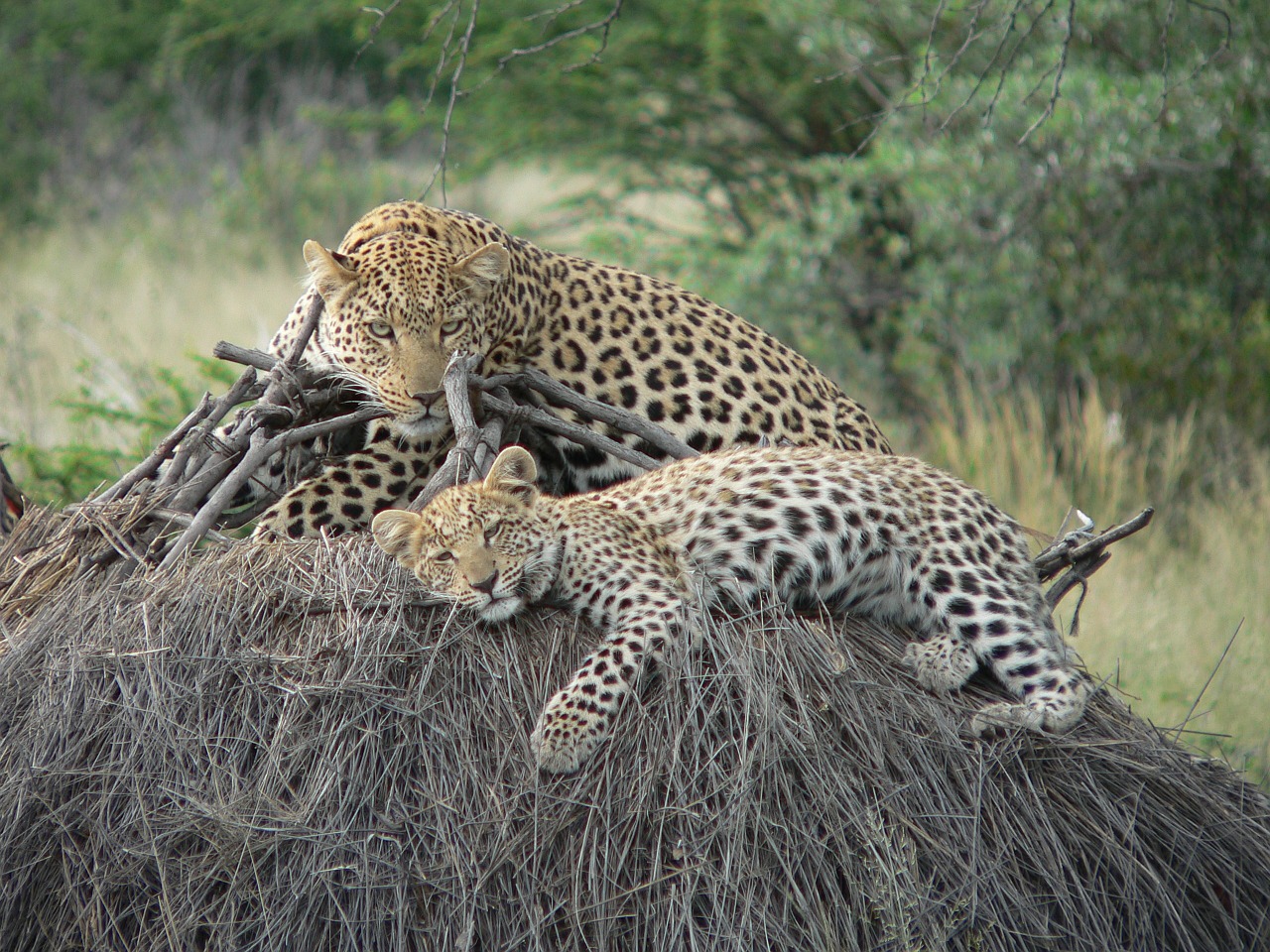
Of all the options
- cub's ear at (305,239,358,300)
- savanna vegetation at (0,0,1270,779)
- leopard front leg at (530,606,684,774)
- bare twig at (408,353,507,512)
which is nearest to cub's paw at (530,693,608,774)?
leopard front leg at (530,606,684,774)

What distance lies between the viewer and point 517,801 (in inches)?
147

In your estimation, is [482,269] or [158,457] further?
[482,269]

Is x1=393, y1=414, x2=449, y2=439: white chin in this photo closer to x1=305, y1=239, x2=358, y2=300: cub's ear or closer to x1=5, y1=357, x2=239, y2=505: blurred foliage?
x1=305, y1=239, x2=358, y2=300: cub's ear

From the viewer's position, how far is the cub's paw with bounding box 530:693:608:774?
377cm

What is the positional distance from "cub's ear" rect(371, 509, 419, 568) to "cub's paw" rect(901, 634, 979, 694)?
150cm

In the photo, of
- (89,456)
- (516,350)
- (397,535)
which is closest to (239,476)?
(397,535)

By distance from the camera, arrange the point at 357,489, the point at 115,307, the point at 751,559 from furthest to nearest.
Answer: the point at 115,307 → the point at 357,489 → the point at 751,559

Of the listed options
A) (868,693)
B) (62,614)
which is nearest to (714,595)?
(868,693)

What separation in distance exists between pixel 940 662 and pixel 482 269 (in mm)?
2561

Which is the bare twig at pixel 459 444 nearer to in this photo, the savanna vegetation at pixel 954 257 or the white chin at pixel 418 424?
the white chin at pixel 418 424

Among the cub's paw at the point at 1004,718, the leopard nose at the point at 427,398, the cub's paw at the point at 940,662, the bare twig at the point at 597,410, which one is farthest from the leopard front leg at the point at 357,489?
the cub's paw at the point at 1004,718

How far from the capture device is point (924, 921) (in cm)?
372

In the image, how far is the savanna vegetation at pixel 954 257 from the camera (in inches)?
372

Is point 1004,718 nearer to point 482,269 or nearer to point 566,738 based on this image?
point 566,738
